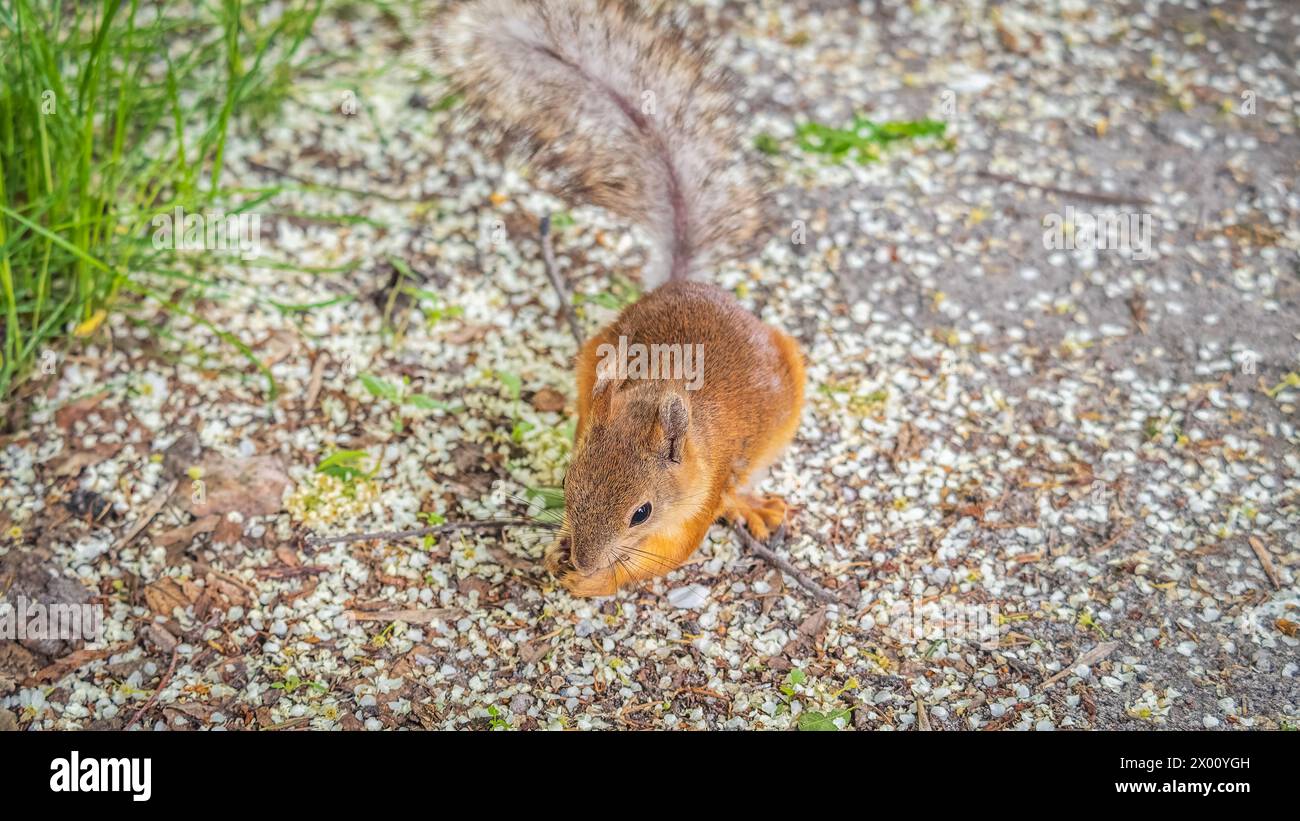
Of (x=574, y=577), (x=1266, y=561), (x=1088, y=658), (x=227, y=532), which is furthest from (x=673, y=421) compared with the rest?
(x=1266, y=561)

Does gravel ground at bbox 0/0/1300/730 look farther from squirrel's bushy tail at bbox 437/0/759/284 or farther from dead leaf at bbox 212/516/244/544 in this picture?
squirrel's bushy tail at bbox 437/0/759/284

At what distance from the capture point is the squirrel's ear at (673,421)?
8.55 ft

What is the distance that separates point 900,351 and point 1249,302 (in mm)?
1166

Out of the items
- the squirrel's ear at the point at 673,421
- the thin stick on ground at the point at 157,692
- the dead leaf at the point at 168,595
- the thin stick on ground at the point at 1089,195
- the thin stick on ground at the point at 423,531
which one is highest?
the thin stick on ground at the point at 1089,195

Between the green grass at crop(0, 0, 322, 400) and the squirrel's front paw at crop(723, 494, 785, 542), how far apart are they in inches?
56.2

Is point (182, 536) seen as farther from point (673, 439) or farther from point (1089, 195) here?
point (1089, 195)

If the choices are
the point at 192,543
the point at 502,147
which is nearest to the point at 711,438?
the point at 502,147

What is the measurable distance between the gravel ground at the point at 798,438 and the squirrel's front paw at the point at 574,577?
0.06m

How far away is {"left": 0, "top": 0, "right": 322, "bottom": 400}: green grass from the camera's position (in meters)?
3.10

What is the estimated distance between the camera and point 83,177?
3.17 metres

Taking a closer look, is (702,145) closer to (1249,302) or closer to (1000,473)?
(1000,473)

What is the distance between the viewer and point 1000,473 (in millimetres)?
3285

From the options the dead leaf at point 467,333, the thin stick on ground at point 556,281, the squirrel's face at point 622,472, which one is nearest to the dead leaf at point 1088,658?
the squirrel's face at point 622,472

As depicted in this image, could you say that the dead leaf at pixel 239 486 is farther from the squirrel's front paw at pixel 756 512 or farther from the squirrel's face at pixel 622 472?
the squirrel's front paw at pixel 756 512
